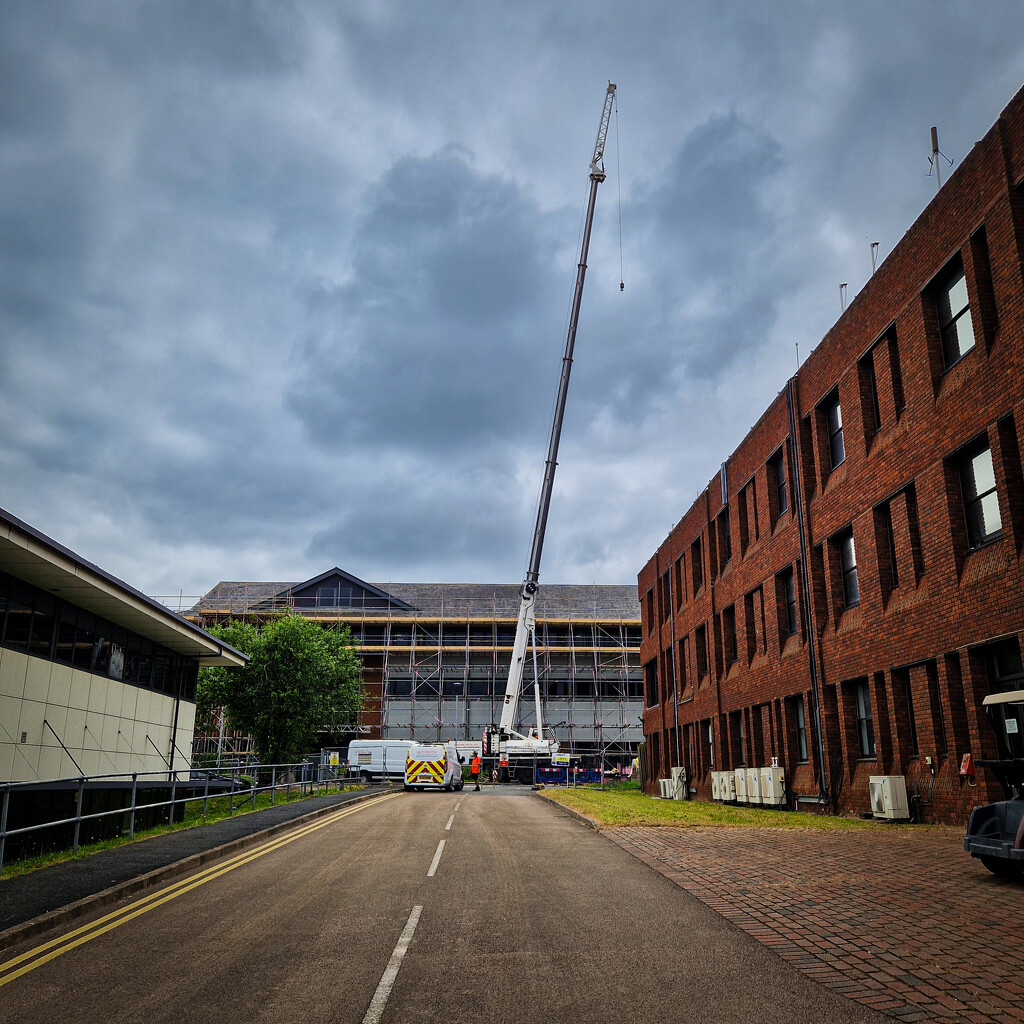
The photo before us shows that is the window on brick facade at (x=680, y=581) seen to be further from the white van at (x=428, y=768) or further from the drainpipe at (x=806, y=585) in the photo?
the drainpipe at (x=806, y=585)

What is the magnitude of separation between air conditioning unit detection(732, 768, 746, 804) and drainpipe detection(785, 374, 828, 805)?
4581 millimetres

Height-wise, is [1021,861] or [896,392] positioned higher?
[896,392]

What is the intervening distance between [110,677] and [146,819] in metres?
5.67

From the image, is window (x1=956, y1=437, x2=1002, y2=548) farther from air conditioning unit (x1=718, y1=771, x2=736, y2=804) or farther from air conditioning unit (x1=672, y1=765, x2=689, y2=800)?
air conditioning unit (x1=672, y1=765, x2=689, y2=800)

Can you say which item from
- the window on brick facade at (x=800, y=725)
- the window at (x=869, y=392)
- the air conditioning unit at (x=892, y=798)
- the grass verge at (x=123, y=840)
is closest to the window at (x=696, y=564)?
the window on brick facade at (x=800, y=725)

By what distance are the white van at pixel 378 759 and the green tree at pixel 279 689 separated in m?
3.25

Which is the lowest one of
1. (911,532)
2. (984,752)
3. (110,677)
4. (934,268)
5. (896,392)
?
(984,752)

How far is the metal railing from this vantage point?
1255 centimetres

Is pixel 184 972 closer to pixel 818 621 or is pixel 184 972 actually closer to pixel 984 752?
pixel 984 752

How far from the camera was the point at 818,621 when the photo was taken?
22.8m

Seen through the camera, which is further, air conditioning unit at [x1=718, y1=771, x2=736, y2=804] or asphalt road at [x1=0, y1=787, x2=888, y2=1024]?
air conditioning unit at [x1=718, y1=771, x2=736, y2=804]

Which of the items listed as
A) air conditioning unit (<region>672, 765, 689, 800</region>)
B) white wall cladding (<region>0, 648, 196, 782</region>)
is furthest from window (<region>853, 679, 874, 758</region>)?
white wall cladding (<region>0, 648, 196, 782</region>)

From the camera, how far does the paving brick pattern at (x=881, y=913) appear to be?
582 cm

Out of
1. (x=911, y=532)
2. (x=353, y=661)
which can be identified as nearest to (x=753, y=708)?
(x=911, y=532)
